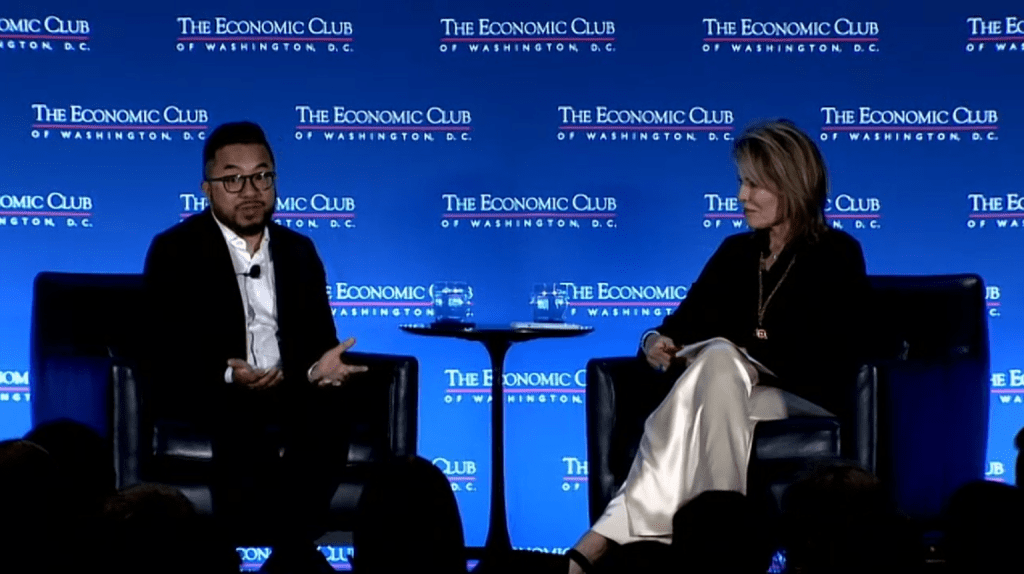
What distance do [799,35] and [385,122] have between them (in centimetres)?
152

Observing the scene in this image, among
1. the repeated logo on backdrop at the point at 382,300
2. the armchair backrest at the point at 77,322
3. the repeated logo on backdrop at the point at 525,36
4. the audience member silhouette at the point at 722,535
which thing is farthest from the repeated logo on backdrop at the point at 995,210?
the audience member silhouette at the point at 722,535

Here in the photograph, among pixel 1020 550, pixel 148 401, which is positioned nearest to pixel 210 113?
pixel 148 401

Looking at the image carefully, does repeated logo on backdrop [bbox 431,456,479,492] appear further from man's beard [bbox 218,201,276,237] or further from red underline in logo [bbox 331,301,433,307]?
man's beard [bbox 218,201,276,237]

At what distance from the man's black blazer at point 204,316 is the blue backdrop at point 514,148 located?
3.60 feet

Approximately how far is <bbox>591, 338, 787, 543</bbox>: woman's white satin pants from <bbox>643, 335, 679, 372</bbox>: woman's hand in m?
0.28

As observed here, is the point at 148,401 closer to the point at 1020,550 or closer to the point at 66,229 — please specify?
the point at 66,229

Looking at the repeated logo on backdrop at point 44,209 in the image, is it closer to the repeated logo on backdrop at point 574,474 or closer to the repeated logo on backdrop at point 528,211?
A: the repeated logo on backdrop at point 528,211

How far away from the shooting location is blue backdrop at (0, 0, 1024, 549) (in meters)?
4.96

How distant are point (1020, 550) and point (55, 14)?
4302mm

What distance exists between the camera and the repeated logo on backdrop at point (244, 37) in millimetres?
4969

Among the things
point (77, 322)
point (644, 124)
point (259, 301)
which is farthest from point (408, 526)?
point (644, 124)

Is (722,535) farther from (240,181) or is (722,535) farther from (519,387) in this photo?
(519,387)

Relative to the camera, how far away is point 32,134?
16.4ft

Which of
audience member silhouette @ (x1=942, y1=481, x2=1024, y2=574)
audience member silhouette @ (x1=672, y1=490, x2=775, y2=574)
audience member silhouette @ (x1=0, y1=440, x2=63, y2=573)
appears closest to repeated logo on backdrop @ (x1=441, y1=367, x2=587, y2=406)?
audience member silhouette @ (x1=672, y1=490, x2=775, y2=574)
